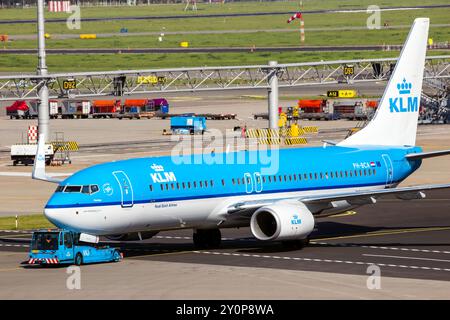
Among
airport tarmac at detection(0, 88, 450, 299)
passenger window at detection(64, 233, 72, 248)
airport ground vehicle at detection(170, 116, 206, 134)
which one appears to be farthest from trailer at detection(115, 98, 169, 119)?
passenger window at detection(64, 233, 72, 248)

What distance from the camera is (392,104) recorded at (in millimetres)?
77250

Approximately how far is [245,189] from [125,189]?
790 centimetres

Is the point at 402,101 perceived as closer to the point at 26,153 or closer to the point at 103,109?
the point at 26,153

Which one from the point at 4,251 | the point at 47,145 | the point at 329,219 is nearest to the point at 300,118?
the point at 47,145

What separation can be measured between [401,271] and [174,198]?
12410 mm

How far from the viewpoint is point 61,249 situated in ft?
201

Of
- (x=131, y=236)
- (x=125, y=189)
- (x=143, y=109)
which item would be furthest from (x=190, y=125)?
(x=125, y=189)

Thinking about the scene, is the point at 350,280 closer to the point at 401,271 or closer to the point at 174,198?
the point at 401,271

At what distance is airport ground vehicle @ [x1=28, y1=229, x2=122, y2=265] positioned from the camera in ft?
201

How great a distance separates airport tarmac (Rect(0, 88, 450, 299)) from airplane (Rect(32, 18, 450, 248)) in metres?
1.80

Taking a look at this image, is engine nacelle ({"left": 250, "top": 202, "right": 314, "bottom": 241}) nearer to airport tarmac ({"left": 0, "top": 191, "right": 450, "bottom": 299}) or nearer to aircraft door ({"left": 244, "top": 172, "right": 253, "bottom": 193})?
airport tarmac ({"left": 0, "top": 191, "right": 450, "bottom": 299})

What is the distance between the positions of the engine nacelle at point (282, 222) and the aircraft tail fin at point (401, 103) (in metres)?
11.5

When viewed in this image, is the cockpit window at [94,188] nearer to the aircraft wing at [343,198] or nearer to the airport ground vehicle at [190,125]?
the aircraft wing at [343,198]

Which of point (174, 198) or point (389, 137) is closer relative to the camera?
point (174, 198)
